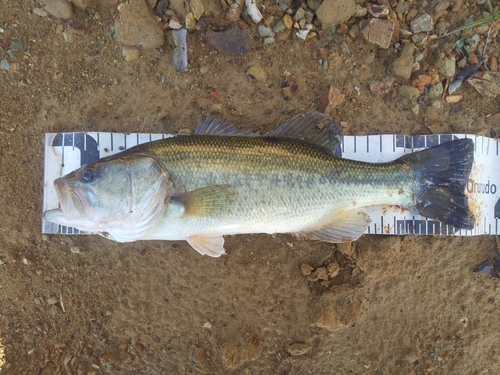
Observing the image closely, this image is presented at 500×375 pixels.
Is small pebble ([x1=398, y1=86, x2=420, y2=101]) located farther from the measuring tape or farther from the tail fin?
the tail fin

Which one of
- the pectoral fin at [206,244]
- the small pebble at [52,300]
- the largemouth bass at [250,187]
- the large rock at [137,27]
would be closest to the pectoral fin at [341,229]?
the largemouth bass at [250,187]

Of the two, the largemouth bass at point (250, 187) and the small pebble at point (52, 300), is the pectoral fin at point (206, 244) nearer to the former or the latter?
the largemouth bass at point (250, 187)

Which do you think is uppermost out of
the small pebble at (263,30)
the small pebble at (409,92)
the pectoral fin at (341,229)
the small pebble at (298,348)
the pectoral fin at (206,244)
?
the small pebble at (263,30)

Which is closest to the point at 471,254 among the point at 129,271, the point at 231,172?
the point at 231,172

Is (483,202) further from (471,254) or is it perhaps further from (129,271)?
(129,271)

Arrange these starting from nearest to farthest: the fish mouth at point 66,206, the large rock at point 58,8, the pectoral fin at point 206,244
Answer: the fish mouth at point 66,206 < the pectoral fin at point 206,244 < the large rock at point 58,8

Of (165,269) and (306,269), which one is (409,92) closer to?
(306,269)
